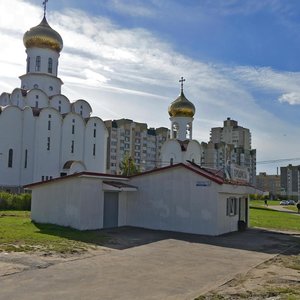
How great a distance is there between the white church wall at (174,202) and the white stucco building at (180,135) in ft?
57.5

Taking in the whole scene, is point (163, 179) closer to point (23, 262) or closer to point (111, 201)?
point (111, 201)

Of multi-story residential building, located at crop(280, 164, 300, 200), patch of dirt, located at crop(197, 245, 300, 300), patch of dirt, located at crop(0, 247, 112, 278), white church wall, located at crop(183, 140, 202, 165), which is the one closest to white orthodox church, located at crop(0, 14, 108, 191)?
white church wall, located at crop(183, 140, 202, 165)

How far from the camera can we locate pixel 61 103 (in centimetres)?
5128

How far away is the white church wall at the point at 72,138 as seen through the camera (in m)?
48.4

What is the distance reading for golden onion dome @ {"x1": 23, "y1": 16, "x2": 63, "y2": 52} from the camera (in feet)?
156

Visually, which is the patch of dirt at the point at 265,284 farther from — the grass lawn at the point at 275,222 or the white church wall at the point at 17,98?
the white church wall at the point at 17,98

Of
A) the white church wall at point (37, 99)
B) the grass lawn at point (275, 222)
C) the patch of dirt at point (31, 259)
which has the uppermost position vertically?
the white church wall at point (37, 99)

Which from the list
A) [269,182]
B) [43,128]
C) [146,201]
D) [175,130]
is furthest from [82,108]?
[269,182]

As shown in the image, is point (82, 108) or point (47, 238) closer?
point (47, 238)

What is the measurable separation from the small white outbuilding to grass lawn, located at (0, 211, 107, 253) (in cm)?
123

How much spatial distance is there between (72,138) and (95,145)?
11.1 feet

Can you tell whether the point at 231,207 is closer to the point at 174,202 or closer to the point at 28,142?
the point at 174,202

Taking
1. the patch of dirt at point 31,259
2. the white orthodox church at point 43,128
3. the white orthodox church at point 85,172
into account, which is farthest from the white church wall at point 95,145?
the patch of dirt at point 31,259

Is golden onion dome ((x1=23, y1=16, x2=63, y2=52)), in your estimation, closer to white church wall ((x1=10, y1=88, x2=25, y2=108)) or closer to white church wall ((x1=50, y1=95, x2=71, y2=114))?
white church wall ((x1=10, y1=88, x2=25, y2=108))
